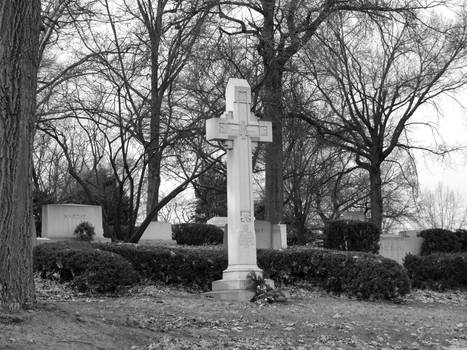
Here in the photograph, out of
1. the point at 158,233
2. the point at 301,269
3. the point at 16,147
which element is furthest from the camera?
the point at 158,233

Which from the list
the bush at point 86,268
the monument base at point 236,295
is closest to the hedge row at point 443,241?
the monument base at point 236,295

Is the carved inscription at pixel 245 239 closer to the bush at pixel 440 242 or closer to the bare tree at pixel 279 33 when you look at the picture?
the bare tree at pixel 279 33

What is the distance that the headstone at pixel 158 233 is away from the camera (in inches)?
984

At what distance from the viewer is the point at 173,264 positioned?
1329 centimetres

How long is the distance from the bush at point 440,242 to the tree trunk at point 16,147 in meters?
17.4

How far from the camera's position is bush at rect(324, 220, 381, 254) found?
18688 millimetres

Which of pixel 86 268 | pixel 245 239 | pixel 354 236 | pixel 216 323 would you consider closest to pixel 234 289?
pixel 245 239

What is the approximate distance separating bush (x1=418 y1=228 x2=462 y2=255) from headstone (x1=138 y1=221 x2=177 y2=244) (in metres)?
8.86

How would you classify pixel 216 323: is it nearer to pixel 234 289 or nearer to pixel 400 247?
pixel 234 289

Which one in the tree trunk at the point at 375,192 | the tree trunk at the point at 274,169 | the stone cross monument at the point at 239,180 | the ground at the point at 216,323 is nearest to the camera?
the ground at the point at 216,323

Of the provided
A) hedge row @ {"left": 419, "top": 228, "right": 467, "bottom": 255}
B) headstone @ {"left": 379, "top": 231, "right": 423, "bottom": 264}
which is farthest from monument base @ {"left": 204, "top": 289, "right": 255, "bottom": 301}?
hedge row @ {"left": 419, "top": 228, "right": 467, "bottom": 255}

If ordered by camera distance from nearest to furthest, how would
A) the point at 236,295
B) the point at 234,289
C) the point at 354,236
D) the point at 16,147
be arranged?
the point at 16,147
the point at 236,295
the point at 234,289
the point at 354,236

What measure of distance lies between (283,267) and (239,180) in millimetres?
2355

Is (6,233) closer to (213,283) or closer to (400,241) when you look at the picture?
(213,283)
